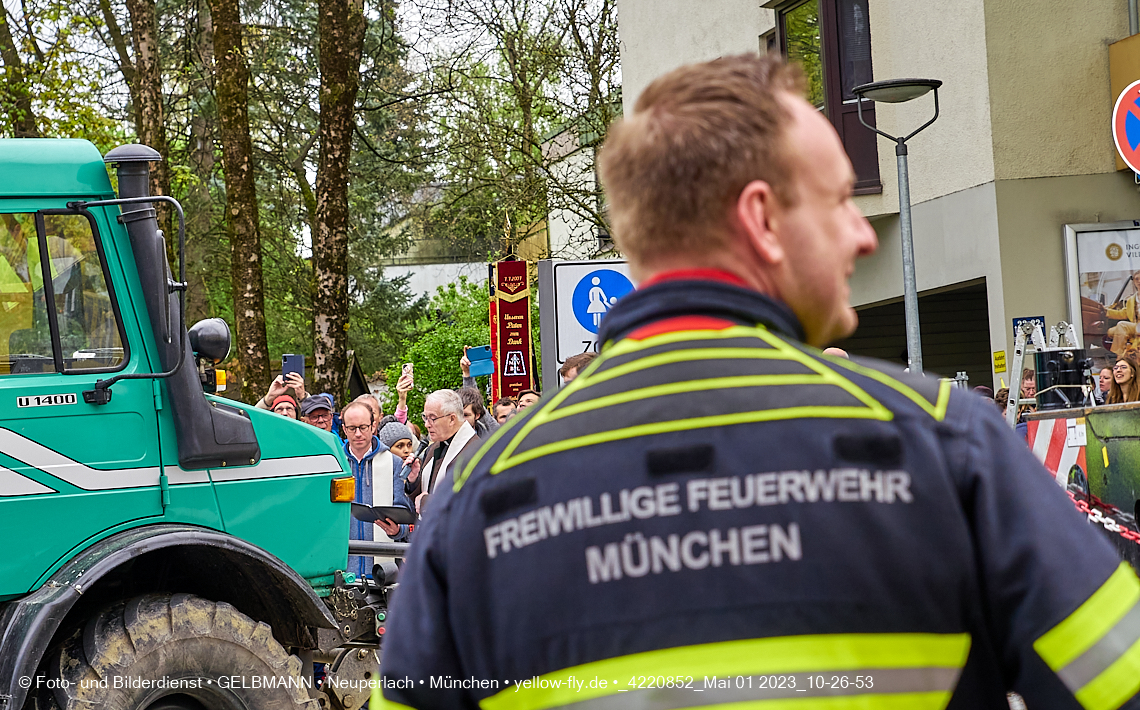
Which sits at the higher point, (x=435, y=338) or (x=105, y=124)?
(x=105, y=124)

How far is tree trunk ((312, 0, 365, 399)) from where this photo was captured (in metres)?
15.4

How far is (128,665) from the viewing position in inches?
202

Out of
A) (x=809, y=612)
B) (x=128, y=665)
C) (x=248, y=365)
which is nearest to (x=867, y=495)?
(x=809, y=612)

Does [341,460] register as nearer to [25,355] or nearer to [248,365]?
[25,355]

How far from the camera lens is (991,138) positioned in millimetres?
15039

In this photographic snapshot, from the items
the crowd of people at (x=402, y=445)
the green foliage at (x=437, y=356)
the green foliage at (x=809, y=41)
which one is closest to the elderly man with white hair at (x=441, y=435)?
the crowd of people at (x=402, y=445)

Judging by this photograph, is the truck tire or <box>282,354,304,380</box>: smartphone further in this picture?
<box>282,354,304,380</box>: smartphone

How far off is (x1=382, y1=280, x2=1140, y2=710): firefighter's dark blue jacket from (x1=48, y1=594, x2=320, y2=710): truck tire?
409cm

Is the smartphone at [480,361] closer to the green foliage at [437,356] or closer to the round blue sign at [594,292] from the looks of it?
the round blue sign at [594,292]

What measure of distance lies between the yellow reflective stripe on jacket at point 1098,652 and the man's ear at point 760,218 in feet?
1.58

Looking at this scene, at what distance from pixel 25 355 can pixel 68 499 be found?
1.98 feet

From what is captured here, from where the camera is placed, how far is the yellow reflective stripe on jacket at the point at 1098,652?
1.29m

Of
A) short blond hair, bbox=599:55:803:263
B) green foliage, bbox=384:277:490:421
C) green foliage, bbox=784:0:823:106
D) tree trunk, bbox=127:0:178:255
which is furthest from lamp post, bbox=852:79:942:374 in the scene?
green foliage, bbox=384:277:490:421

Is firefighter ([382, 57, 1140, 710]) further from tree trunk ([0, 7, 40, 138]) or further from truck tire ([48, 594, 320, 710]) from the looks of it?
tree trunk ([0, 7, 40, 138])
